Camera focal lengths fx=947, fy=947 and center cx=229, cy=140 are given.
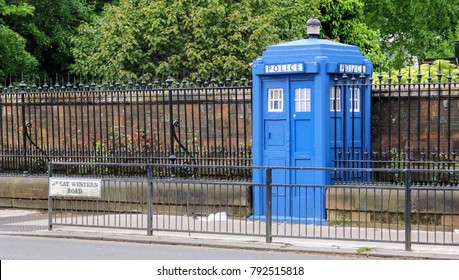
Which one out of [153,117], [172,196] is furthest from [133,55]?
[172,196]

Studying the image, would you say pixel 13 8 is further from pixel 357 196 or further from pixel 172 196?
pixel 357 196

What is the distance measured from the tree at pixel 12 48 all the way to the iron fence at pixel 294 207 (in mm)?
19187

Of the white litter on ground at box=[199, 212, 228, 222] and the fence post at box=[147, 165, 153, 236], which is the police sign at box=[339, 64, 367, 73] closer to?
the white litter on ground at box=[199, 212, 228, 222]

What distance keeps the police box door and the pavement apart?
1407mm

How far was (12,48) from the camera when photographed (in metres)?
35.2

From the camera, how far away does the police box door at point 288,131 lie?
15195 mm

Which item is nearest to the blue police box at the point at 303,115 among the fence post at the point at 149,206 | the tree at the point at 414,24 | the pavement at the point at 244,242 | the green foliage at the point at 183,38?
the pavement at the point at 244,242

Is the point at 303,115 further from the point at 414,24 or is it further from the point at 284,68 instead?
the point at 414,24

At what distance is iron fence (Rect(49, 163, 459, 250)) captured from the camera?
44.2 ft

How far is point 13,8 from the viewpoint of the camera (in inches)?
1385

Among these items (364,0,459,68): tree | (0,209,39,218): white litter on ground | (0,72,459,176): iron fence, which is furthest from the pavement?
(364,0,459,68): tree

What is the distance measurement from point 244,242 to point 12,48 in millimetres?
23683

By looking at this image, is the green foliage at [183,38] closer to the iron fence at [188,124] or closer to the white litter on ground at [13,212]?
the iron fence at [188,124]

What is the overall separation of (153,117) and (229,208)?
10.00 ft
